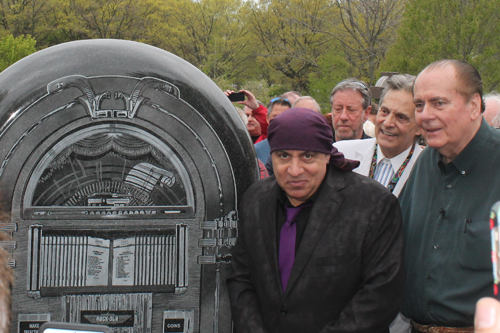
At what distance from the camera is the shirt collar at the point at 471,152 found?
6.51 ft

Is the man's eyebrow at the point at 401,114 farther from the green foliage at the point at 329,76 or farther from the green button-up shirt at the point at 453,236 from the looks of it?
the green foliage at the point at 329,76

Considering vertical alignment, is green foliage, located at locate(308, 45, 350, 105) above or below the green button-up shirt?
above

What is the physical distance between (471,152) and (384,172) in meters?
0.87

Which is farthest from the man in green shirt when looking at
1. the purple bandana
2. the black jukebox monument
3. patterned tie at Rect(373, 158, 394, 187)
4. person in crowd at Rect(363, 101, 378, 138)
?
person in crowd at Rect(363, 101, 378, 138)

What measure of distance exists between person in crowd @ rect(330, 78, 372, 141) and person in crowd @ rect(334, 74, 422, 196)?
28.5 inches

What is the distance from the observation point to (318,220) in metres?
1.96

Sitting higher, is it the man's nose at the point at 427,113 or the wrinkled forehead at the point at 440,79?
the wrinkled forehead at the point at 440,79

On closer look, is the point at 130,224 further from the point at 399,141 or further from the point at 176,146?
the point at 399,141

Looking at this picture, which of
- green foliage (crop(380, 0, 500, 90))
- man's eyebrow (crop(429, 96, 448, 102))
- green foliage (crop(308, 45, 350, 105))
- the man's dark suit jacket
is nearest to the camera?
the man's dark suit jacket

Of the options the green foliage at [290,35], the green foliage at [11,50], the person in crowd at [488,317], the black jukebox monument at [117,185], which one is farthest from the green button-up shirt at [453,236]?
the green foliage at [290,35]

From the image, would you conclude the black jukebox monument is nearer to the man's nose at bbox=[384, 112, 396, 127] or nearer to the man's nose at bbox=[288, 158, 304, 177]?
the man's nose at bbox=[288, 158, 304, 177]

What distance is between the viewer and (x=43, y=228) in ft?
6.67

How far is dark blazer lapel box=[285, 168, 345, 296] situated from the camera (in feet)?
6.33

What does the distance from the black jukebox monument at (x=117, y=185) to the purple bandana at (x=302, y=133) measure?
25 cm
